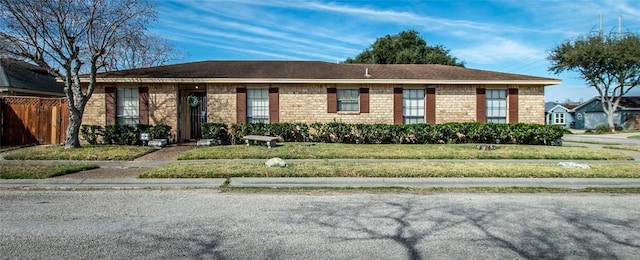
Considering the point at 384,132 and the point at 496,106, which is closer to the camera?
the point at 384,132

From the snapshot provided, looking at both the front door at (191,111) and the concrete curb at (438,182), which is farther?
the front door at (191,111)

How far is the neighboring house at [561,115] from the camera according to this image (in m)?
58.1

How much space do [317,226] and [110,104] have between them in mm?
14920

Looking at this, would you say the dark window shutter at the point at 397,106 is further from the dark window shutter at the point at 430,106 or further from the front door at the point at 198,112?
the front door at the point at 198,112

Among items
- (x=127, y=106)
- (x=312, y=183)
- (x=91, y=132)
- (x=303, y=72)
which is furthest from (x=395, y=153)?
(x=91, y=132)

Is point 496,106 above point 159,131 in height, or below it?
above

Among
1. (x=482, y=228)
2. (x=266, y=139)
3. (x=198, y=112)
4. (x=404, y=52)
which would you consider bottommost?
(x=482, y=228)

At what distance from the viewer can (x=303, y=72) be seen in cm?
1931

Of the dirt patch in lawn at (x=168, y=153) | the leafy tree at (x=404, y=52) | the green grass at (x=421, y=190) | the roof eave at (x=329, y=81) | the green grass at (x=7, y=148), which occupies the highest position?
the leafy tree at (x=404, y=52)

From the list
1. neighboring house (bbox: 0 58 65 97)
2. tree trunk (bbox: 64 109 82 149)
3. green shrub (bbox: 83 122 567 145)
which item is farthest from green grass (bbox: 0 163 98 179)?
neighboring house (bbox: 0 58 65 97)

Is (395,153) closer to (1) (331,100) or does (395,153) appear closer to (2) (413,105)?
(1) (331,100)

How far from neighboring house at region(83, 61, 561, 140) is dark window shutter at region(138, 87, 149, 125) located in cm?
4

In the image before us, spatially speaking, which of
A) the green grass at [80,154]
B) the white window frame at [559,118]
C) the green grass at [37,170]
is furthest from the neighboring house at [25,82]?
the white window frame at [559,118]

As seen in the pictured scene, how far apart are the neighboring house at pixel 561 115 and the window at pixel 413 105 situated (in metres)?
47.3
